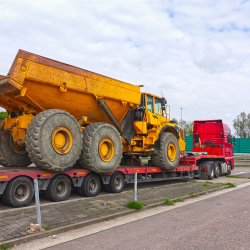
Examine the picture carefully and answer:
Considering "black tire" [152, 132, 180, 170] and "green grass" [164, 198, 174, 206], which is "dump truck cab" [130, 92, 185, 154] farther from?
"green grass" [164, 198, 174, 206]

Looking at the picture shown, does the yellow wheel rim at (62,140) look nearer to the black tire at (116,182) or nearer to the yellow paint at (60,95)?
the yellow paint at (60,95)

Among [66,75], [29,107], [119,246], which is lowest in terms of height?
[119,246]

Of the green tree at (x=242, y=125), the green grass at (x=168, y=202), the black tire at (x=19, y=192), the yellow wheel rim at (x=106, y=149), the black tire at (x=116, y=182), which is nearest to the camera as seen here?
the black tire at (x=19, y=192)

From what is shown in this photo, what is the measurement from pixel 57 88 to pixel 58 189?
9.85ft

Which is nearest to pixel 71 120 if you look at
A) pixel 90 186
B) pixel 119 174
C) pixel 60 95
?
pixel 60 95

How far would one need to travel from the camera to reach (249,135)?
67.9m

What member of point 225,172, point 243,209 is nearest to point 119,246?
point 243,209

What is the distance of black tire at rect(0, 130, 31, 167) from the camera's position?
933 centimetres

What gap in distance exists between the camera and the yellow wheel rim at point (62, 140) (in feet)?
25.7

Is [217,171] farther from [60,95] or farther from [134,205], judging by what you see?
[60,95]

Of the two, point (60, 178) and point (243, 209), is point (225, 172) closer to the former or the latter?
point (243, 209)

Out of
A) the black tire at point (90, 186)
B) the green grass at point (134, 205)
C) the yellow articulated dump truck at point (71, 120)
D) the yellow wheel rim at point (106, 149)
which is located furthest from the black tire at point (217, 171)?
the green grass at point (134, 205)

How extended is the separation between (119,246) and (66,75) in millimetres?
5277

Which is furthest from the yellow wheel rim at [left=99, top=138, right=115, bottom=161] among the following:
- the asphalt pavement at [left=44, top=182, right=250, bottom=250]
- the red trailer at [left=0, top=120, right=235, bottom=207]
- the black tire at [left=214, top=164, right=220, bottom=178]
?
the black tire at [left=214, top=164, right=220, bottom=178]
